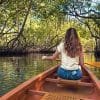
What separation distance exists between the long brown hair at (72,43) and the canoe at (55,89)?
50 cm

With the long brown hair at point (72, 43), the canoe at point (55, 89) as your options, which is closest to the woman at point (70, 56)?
the long brown hair at point (72, 43)

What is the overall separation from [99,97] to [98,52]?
27980 millimetres

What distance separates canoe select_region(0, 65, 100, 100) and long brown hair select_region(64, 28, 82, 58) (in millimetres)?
505

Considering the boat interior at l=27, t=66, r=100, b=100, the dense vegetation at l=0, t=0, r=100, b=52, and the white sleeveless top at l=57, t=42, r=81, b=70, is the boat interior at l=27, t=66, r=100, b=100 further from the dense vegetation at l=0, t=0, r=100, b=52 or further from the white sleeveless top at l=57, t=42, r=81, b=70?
the dense vegetation at l=0, t=0, r=100, b=52

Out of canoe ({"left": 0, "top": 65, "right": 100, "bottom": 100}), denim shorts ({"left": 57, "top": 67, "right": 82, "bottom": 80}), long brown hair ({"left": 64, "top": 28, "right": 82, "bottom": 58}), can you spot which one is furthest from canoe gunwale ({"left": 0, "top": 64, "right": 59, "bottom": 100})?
long brown hair ({"left": 64, "top": 28, "right": 82, "bottom": 58})

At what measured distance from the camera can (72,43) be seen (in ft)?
18.1

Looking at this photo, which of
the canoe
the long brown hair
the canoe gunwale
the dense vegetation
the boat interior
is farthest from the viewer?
the dense vegetation

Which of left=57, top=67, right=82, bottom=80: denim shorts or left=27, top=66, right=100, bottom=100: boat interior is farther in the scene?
left=57, top=67, right=82, bottom=80: denim shorts

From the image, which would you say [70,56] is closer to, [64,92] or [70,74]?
[70,74]

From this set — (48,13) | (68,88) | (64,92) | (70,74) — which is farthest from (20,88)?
(48,13)

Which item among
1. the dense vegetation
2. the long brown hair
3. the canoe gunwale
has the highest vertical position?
the dense vegetation

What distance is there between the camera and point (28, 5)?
26.3 meters

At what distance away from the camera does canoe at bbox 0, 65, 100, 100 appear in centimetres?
438

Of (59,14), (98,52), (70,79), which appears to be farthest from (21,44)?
(70,79)
